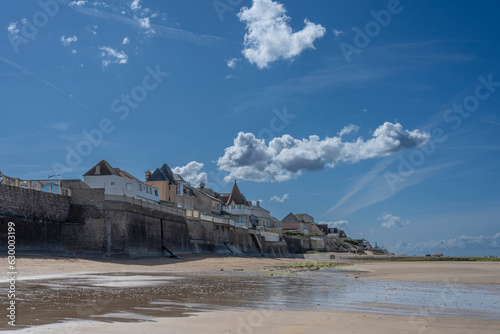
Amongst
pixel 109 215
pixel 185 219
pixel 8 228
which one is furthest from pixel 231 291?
pixel 185 219

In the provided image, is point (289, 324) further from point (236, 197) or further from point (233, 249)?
point (236, 197)

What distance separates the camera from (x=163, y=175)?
212ft

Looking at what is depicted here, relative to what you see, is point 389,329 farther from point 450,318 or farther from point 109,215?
point 109,215

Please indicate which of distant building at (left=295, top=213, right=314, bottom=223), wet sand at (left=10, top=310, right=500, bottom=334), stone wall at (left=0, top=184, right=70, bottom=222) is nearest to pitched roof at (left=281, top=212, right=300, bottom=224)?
distant building at (left=295, top=213, right=314, bottom=223)

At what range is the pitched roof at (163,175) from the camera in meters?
64.2

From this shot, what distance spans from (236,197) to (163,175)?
86.0 ft

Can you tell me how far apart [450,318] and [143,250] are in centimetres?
2888

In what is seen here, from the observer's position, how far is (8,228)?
2642cm

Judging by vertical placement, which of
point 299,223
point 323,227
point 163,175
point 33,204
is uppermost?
point 163,175

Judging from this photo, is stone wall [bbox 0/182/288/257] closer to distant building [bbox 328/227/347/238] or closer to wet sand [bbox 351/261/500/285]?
wet sand [bbox 351/261/500/285]

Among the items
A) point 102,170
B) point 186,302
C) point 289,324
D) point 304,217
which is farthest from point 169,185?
point 304,217

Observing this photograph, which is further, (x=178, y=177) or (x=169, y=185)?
(x=178, y=177)

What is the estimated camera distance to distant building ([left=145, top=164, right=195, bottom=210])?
63.6 meters

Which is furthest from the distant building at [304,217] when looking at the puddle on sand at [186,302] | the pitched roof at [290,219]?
the puddle on sand at [186,302]
